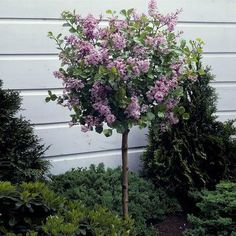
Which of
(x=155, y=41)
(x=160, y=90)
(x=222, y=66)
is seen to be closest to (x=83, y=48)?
(x=155, y=41)

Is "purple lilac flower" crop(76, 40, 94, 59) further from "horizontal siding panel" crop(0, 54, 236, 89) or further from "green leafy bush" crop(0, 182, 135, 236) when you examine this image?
"horizontal siding panel" crop(0, 54, 236, 89)

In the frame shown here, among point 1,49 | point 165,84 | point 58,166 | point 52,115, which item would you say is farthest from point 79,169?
point 165,84

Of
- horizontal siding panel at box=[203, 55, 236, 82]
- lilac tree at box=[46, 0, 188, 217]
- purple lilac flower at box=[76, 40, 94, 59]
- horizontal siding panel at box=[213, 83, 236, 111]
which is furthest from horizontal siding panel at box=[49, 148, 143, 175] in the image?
purple lilac flower at box=[76, 40, 94, 59]

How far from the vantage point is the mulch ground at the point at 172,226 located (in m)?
4.81

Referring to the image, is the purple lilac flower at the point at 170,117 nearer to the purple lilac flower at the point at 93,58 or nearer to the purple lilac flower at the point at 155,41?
the purple lilac flower at the point at 155,41

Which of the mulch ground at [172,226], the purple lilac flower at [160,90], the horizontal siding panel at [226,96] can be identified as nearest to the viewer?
the purple lilac flower at [160,90]

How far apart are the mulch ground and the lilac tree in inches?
57.4

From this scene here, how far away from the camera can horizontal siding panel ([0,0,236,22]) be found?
498cm

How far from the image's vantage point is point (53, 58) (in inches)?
206

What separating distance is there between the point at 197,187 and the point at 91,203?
1300 millimetres

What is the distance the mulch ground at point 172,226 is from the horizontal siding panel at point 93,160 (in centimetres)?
91

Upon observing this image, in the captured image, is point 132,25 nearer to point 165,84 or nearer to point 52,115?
point 165,84

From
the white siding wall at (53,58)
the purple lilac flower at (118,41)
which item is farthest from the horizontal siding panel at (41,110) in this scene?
the purple lilac flower at (118,41)

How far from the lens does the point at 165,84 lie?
3680 mm
